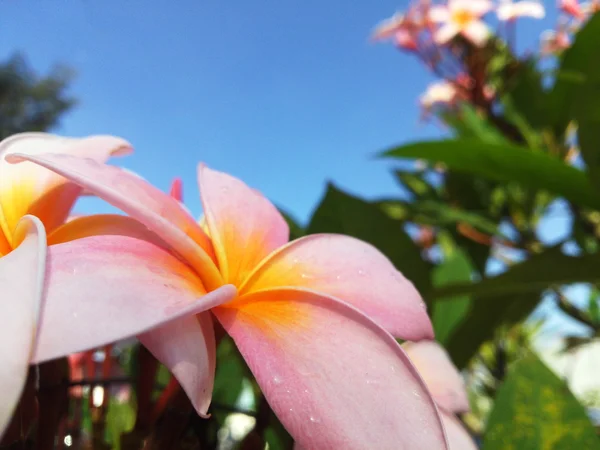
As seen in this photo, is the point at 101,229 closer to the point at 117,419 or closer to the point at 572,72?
the point at 117,419

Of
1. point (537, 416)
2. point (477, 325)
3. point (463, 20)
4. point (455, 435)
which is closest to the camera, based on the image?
point (455, 435)

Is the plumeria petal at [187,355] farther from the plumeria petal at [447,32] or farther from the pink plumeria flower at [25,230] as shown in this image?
the plumeria petal at [447,32]

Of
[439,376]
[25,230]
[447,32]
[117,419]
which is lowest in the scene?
[117,419]

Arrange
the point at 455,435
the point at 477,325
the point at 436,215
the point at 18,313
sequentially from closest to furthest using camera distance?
the point at 18,313
the point at 455,435
the point at 477,325
the point at 436,215

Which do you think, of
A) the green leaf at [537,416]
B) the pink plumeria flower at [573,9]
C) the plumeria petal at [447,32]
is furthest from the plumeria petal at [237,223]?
the pink plumeria flower at [573,9]

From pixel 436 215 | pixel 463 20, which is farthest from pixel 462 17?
pixel 436 215

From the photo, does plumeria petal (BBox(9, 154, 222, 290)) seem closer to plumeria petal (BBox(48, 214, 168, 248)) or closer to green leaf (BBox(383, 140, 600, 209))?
plumeria petal (BBox(48, 214, 168, 248))
